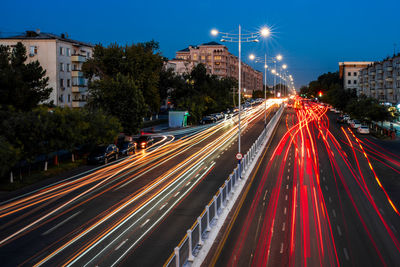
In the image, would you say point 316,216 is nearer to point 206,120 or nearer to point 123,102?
point 123,102

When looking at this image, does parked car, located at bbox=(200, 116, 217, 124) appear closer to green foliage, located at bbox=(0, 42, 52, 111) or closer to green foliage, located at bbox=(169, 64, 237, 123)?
green foliage, located at bbox=(169, 64, 237, 123)

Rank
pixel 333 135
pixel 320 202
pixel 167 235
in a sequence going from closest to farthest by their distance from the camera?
1. pixel 167 235
2. pixel 320 202
3. pixel 333 135

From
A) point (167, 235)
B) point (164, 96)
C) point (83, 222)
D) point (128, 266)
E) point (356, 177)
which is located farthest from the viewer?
point (164, 96)

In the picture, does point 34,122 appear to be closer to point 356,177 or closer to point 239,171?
point 239,171

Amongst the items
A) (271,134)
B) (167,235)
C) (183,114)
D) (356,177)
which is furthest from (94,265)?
(183,114)

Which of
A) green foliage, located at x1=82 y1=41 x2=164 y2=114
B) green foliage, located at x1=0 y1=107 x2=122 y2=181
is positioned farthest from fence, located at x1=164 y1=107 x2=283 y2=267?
green foliage, located at x1=82 y1=41 x2=164 y2=114

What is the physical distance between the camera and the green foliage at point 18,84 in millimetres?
29016

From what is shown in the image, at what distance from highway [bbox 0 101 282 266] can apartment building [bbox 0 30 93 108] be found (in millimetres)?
29224

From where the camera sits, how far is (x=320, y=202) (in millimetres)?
18172

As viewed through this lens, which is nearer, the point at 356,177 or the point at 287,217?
the point at 287,217

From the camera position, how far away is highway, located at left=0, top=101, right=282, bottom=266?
12.4 m

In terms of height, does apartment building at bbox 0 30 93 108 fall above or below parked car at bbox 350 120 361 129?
above

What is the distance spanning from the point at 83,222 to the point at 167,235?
161 inches

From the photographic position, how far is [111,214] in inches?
659
